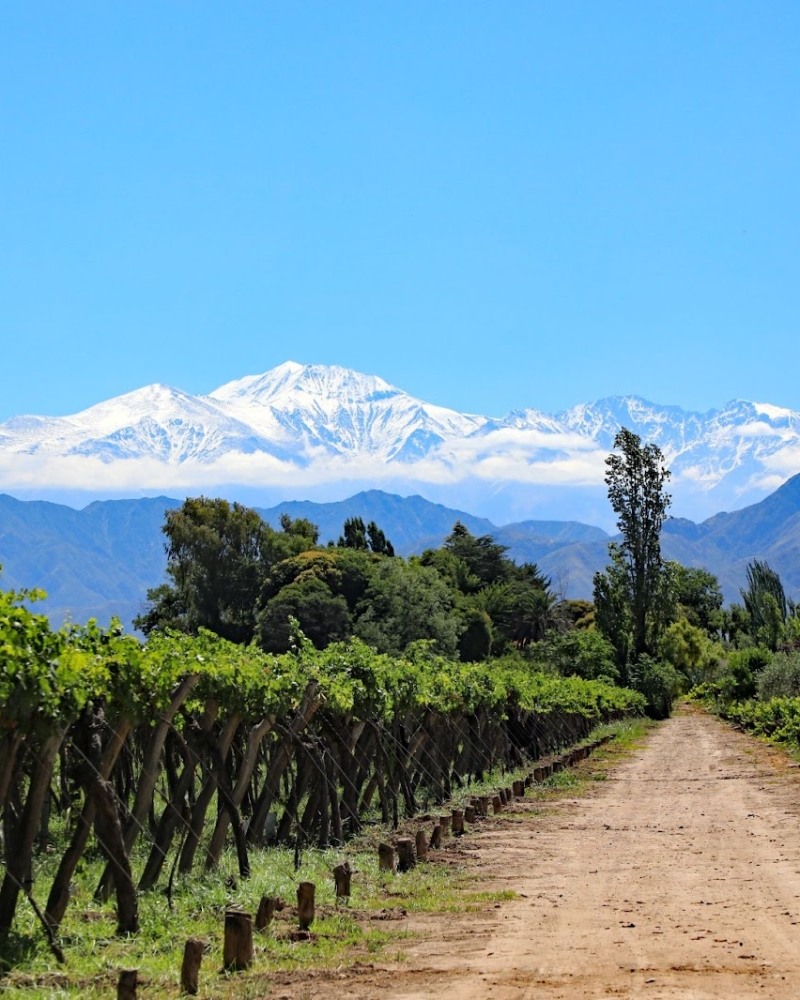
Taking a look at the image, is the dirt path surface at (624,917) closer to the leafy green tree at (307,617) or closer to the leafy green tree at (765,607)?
the leafy green tree at (307,617)

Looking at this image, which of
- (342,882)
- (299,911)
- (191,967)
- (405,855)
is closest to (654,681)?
(405,855)

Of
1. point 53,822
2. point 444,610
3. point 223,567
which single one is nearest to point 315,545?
point 223,567

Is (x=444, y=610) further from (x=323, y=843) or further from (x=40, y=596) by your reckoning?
(x=40, y=596)

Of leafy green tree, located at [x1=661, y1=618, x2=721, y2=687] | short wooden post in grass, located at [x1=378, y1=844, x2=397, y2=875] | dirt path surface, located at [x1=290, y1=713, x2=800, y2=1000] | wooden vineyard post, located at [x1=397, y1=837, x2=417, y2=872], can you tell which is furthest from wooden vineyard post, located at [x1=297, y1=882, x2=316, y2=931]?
leafy green tree, located at [x1=661, y1=618, x2=721, y2=687]

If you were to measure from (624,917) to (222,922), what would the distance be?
3.74 metres

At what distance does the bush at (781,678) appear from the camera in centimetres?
4759

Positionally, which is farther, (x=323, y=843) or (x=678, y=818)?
(x=678, y=818)

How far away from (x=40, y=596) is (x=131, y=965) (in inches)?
121

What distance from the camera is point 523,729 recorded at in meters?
36.6

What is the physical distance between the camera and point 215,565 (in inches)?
3501

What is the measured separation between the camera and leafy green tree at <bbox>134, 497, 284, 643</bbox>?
87312 mm

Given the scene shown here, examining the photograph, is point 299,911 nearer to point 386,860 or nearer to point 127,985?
point 127,985

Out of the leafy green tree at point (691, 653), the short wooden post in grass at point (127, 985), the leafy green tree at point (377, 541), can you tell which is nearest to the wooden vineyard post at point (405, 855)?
the short wooden post in grass at point (127, 985)

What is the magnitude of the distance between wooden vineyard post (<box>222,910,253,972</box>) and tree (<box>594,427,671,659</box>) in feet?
210
